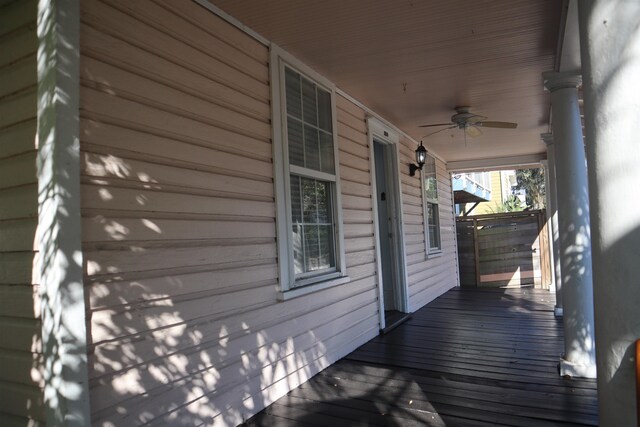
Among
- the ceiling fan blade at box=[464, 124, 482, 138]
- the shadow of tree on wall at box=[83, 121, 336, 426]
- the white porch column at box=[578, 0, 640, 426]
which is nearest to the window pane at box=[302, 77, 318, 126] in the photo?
the shadow of tree on wall at box=[83, 121, 336, 426]

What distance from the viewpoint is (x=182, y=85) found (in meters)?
2.39

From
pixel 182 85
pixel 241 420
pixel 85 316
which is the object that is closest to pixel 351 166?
pixel 182 85

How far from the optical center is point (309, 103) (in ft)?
12.3

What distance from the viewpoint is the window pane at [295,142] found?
133 inches

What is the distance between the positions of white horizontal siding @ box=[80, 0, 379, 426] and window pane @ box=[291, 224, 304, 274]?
247mm

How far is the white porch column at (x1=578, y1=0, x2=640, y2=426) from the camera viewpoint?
4.27 ft

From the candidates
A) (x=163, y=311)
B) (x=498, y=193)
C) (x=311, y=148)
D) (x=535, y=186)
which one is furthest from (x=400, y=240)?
(x=498, y=193)

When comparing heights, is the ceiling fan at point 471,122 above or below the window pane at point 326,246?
above

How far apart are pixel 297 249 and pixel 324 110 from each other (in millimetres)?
1388

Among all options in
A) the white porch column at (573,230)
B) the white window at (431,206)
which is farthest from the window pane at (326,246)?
the white window at (431,206)

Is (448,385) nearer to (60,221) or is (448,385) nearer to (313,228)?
(313,228)

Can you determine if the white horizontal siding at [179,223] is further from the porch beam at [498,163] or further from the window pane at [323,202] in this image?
the porch beam at [498,163]

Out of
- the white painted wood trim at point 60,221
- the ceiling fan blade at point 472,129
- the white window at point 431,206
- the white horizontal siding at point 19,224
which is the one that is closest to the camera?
the white painted wood trim at point 60,221

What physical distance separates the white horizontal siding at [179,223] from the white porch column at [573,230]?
2.07 metres
